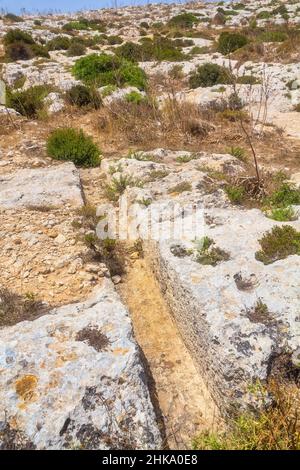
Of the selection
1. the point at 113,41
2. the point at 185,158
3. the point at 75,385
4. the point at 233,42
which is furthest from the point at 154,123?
the point at 113,41

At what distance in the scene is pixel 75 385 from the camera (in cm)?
360

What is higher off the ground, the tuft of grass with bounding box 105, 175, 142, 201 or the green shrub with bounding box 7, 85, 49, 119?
the green shrub with bounding box 7, 85, 49, 119

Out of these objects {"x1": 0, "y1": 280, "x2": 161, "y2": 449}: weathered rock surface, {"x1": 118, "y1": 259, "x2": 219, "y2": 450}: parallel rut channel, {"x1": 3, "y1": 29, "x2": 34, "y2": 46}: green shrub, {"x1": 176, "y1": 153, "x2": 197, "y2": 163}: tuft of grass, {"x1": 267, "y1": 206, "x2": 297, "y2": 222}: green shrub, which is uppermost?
{"x1": 3, "y1": 29, "x2": 34, "y2": 46}: green shrub

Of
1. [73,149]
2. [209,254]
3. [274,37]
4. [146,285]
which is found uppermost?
[274,37]

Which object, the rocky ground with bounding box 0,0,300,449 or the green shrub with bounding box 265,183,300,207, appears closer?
the rocky ground with bounding box 0,0,300,449

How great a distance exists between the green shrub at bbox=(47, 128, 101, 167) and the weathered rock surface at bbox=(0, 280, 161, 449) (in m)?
5.84

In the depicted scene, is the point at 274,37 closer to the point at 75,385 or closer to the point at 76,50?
the point at 76,50

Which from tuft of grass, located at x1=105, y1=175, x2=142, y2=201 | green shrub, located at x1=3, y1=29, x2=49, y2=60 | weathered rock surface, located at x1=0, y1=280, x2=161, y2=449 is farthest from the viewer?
green shrub, located at x1=3, y1=29, x2=49, y2=60

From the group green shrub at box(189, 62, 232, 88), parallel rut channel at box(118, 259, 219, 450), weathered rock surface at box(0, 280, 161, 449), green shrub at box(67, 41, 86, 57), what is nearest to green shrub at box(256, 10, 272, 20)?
green shrub at box(67, 41, 86, 57)

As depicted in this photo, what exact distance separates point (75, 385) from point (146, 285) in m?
2.44

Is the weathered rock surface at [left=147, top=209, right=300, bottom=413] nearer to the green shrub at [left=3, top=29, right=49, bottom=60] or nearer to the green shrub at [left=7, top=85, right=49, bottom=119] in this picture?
the green shrub at [left=7, top=85, right=49, bottom=119]

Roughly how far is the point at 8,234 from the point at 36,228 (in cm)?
46

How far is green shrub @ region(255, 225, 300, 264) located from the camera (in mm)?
4941

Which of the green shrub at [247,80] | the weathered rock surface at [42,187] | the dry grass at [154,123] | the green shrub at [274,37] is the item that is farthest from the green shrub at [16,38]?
the weathered rock surface at [42,187]
